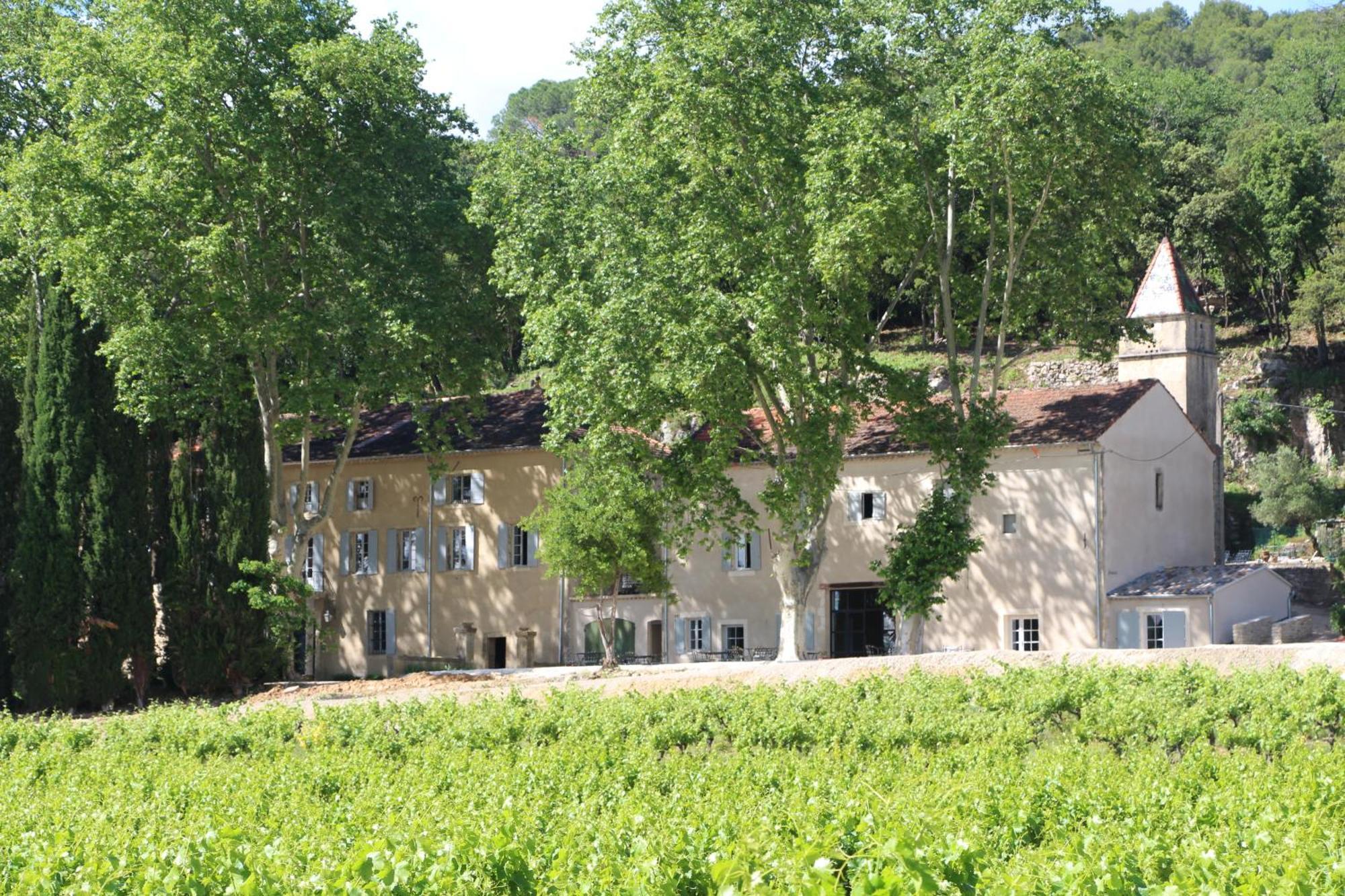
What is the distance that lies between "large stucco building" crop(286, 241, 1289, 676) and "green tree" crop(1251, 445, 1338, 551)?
3918 mm

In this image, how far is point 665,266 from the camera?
109 ft

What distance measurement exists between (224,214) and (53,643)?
10.8 m

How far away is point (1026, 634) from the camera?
38219 millimetres

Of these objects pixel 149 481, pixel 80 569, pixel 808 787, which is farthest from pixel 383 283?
pixel 808 787

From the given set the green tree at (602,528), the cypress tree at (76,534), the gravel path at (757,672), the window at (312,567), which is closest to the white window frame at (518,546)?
the green tree at (602,528)

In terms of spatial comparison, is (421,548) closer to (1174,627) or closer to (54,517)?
(54,517)

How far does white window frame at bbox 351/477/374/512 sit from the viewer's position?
155ft

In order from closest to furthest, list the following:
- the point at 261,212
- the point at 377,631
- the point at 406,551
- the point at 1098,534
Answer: the point at 261,212
the point at 1098,534
the point at 406,551
the point at 377,631

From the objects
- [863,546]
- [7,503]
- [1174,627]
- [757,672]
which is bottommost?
[757,672]

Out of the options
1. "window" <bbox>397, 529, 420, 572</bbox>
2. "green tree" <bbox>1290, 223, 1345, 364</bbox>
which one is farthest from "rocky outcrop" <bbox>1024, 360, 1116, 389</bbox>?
"window" <bbox>397, 529, 420, 572</bbox>

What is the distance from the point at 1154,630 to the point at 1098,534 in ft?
8.66

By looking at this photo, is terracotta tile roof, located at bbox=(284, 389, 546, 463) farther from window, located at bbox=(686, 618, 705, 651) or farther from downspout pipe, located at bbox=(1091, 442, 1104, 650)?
downspout pipe, located at bbox=(1091, 442, 1104, 650)

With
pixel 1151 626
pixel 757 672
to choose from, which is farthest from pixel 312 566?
pixel 1151 626

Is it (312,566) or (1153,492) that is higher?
(1153,492)
